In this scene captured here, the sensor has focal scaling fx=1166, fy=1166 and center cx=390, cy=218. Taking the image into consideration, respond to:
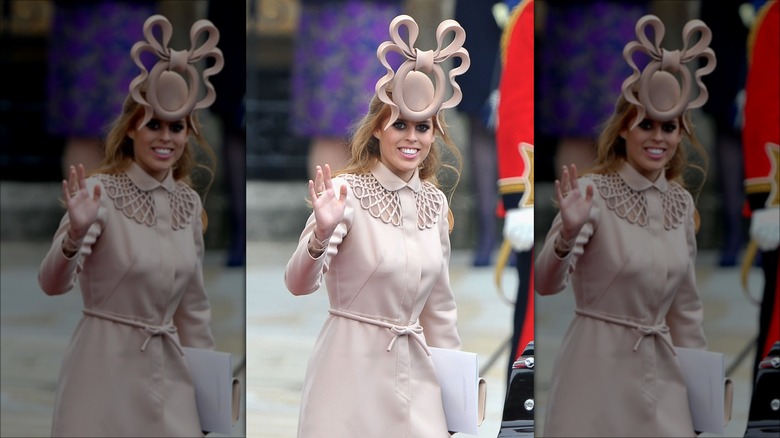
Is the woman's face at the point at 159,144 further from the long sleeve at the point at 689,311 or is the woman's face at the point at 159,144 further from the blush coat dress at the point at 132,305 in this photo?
the long sleeve at the point at 689,311

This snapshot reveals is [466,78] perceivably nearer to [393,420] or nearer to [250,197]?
[250,197]

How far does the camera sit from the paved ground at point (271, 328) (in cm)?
332

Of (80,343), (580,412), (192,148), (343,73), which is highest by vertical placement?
(343,73)

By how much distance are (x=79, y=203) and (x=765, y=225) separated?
204 centimetres

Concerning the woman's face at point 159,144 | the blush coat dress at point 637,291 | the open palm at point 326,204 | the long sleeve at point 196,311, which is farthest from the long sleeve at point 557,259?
the woman's face at point 159,144

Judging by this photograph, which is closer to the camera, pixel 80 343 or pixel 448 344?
pixel 80 343

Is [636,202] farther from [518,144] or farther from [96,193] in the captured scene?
[96,193]

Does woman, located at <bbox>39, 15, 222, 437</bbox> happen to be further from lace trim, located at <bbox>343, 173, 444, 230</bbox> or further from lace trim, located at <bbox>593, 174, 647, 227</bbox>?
lace trim, located at <bbox>593, 174, 647, 227</bbox>

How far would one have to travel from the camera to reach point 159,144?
3.27 m

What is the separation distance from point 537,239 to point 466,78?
56 cm

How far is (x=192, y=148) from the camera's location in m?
3.30

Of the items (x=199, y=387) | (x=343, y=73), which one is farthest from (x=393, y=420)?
(x=343, y=73)

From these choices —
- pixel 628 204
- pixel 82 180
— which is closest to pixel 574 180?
pixel 628 204

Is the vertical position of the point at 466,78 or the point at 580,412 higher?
the point at 466,78
